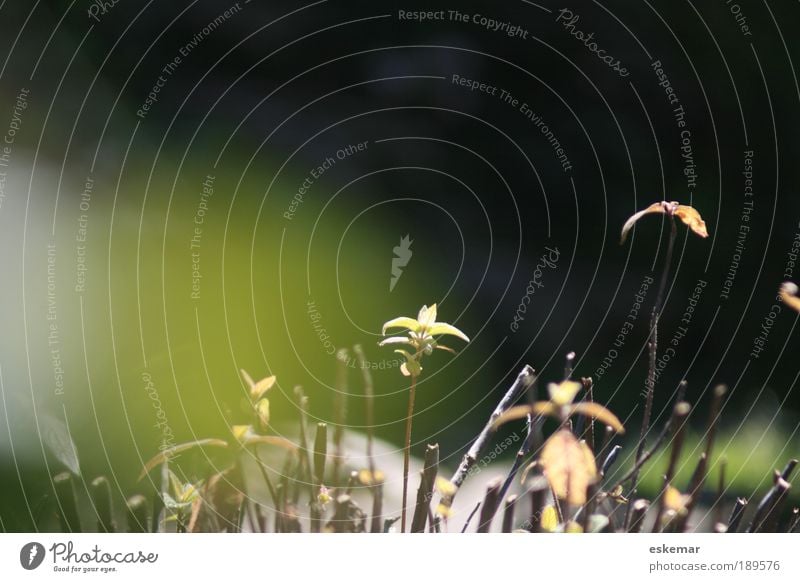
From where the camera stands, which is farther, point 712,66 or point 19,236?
point 712,66

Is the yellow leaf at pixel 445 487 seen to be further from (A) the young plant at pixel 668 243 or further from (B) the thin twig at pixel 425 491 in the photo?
(A) the young plant at pixel 668 243

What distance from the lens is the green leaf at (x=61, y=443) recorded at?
0.58 metres

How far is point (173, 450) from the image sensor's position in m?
0.58

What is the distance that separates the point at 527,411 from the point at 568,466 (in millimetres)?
56

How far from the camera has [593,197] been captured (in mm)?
687

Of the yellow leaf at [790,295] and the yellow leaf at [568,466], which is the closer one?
the yellow leaf at [568,466]

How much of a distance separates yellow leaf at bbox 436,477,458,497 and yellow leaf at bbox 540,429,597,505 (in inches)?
2.6

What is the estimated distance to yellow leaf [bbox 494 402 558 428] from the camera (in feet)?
1.79

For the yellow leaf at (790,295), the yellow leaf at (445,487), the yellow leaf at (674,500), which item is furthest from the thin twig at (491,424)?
the yellow leaf at (790,295)

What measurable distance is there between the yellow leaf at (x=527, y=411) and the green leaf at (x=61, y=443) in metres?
0.31

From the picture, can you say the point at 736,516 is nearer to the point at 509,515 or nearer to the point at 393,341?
the point at 509,515

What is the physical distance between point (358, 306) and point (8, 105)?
30 cm
